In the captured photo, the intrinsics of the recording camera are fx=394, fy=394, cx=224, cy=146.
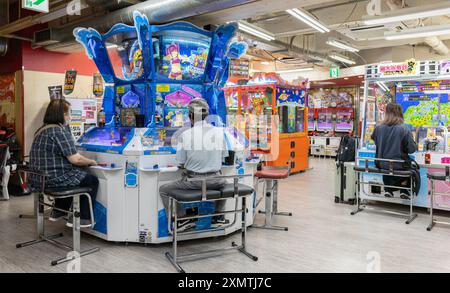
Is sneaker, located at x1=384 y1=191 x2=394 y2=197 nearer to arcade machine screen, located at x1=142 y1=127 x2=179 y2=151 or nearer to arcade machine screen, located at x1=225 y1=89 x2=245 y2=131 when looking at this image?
arcade machine screen, located at x1=142 y1=127 x2=179 y2=151

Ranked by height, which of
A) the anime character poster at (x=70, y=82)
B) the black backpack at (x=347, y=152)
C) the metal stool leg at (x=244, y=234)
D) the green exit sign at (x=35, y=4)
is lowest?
the metal stool leg at (x=244, y=234)

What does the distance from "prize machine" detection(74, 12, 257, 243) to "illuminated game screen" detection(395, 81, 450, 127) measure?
338cm

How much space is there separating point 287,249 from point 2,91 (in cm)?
698

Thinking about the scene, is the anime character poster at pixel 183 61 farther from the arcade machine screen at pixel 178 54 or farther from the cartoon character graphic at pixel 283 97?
the cartoon character graphic at pixel 283 97

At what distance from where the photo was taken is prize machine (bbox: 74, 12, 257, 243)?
4219 millimetres

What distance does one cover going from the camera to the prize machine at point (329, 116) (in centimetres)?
1330

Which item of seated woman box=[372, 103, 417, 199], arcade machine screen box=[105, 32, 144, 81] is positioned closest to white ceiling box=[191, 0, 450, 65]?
arcade machine screen box=[105, 32, 144, 81]

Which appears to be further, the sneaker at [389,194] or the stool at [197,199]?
the sneaker at [389,194]

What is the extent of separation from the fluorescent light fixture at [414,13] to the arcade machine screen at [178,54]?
8.83ft

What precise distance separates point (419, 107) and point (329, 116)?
719cm

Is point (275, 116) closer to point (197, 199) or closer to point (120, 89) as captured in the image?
point (120, 89)

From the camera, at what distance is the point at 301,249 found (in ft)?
13.7

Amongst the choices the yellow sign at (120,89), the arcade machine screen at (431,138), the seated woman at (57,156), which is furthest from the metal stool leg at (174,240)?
the arcade machine screen at (431,138)

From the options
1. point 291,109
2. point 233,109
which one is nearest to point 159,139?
point 291,109
